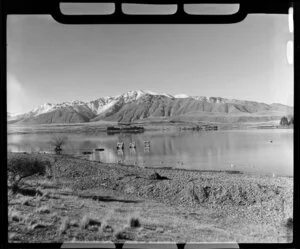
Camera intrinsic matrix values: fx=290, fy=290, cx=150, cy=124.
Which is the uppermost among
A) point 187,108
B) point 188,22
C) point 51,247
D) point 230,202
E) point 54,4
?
point 54,4

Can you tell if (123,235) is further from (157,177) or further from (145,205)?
(157,177)

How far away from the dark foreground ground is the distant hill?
0.37 meters

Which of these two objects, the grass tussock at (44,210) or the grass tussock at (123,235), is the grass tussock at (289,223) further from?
the grass tussock at (44,210)

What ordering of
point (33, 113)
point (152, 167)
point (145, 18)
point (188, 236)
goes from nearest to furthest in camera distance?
1. point (145, 18)
2. point (188, 236)
3. point (33, 113)
4. point (152, 167)

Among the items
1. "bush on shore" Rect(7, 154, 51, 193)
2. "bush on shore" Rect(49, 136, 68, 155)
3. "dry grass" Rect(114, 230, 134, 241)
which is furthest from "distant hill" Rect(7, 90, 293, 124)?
"dry grass" Rect(114, 230, 134, 241)

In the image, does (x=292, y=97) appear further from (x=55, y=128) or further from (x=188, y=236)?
(x=55, y=128)

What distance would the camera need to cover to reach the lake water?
2.47 m

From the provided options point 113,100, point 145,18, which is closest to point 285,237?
point 113,100

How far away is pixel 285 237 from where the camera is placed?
2.15 metres

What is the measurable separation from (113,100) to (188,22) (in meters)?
0.86

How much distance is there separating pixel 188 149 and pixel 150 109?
48 centimetres

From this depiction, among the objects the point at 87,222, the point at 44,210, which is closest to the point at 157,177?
the point at 87,222

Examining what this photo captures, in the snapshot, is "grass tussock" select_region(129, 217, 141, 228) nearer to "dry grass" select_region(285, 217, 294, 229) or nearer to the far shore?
the far shore

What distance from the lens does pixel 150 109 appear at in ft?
8.26
